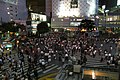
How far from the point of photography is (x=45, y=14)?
11750 centimetres

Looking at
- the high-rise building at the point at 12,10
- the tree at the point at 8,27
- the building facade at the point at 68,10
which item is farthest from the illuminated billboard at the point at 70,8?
the tree at the point at 8,27

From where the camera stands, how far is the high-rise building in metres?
78.8

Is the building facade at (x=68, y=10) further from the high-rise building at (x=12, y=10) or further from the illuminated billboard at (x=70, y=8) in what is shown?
the high-rise building at (x=12, y=10)

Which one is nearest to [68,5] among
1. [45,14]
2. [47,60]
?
[45,14]

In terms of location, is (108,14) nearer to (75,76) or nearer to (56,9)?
(56,9)

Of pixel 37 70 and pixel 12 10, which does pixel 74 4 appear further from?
pixel 37 70

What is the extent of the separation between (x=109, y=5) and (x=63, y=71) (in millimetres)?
116974

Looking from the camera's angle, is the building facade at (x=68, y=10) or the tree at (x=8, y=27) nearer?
the tree at (x=8, y=27)

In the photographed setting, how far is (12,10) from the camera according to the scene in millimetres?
87312

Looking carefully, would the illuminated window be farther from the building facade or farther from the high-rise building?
the high-rise building

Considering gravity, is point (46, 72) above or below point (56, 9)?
below

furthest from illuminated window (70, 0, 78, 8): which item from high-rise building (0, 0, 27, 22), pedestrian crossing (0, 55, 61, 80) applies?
pedestrian crossing (0, 55, 61, 80)

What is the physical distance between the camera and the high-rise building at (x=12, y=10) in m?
78.8

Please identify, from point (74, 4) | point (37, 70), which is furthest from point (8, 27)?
point (74, 4)
